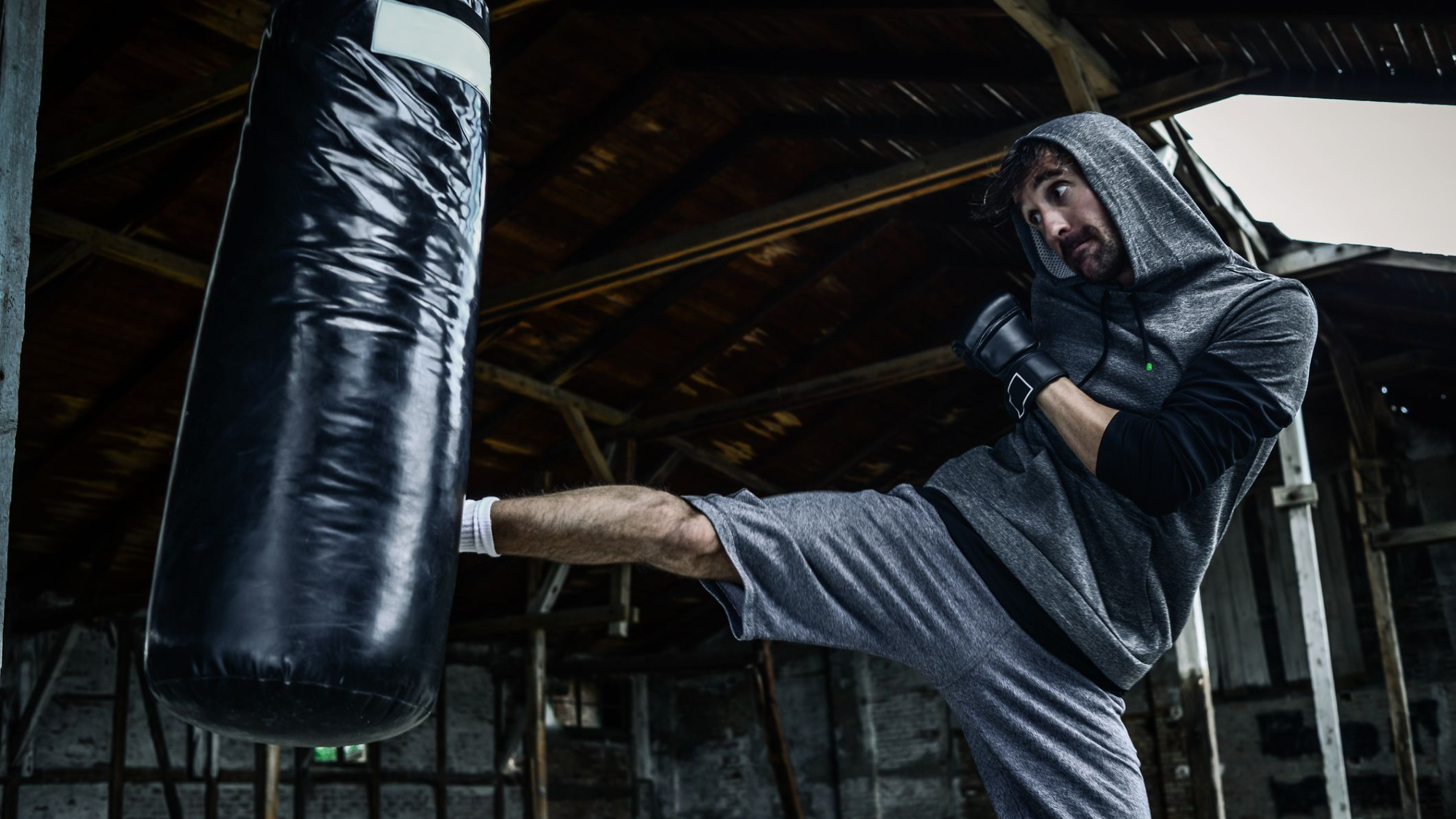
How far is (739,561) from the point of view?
2168 mm

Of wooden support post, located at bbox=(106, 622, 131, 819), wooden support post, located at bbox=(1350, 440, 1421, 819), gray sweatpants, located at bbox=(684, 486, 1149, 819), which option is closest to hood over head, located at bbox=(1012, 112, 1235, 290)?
gray sweatpants, located at bbox=(684, 486, 1149, 819)

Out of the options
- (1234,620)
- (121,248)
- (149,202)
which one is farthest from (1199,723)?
(149,202)

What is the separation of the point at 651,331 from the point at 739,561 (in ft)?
24.7

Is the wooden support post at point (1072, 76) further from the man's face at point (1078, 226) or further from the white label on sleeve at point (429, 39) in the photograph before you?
the white label on sleeve at point (429, 39)

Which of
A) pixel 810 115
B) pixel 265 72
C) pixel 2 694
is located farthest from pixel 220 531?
pixel 2 694

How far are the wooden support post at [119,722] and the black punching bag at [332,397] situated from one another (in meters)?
9.39

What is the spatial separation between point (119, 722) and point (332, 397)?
973 centimetres

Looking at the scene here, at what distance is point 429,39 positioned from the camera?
82.3 inches

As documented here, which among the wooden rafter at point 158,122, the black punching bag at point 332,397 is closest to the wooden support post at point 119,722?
the wooden rafter at point 158,122

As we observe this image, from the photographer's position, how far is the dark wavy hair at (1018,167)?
8.11ft

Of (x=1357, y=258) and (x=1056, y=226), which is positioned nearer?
(x=1056, y=226)

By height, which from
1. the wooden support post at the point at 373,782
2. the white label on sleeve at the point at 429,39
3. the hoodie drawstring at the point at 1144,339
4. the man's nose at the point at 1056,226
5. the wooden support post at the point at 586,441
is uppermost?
the wooden support post at the point at 586,441

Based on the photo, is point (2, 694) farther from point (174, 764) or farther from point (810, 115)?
point (810, 115)

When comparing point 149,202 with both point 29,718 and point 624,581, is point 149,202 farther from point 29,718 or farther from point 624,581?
point 29,718
